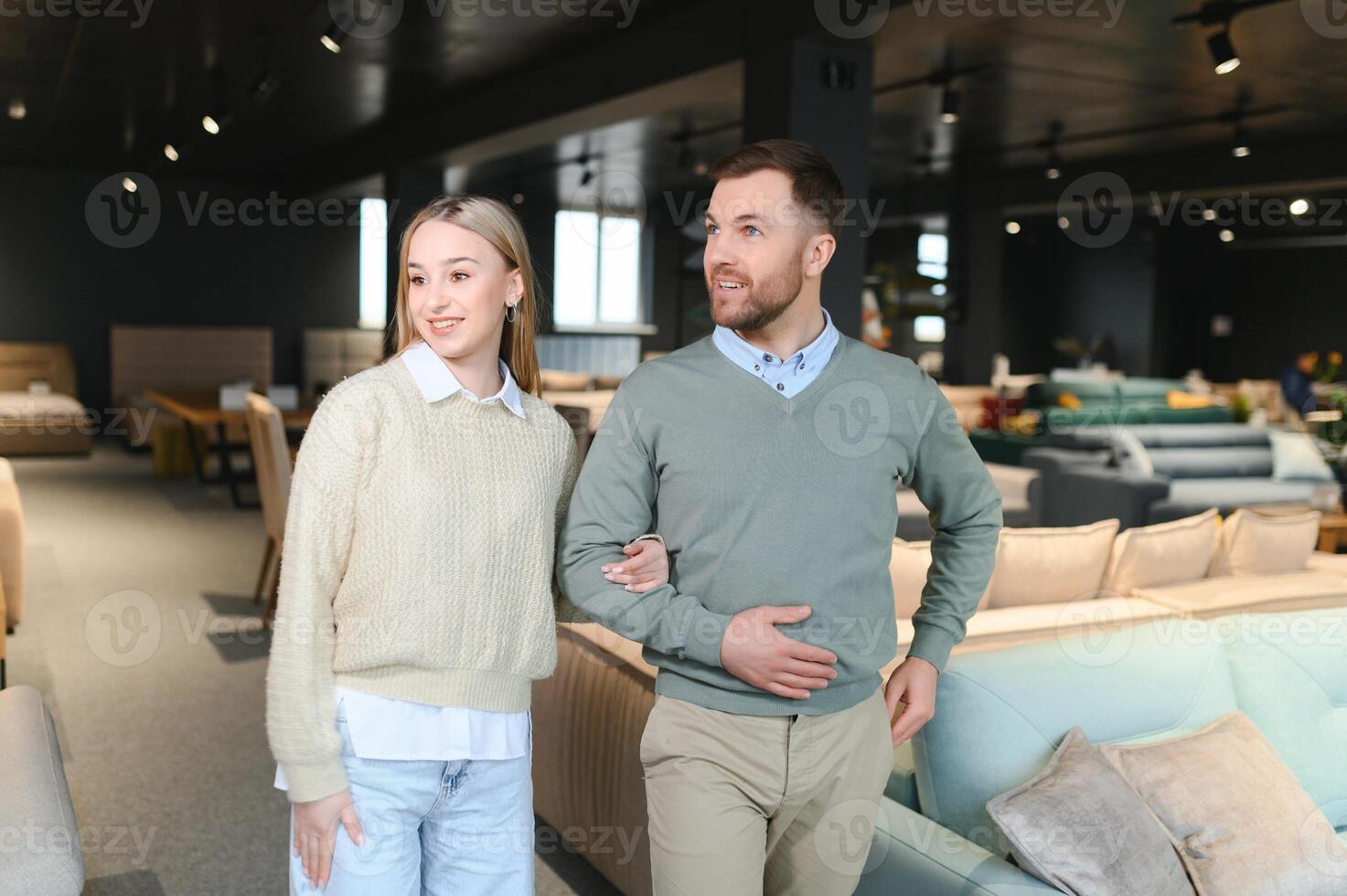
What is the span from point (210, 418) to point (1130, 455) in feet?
19.2

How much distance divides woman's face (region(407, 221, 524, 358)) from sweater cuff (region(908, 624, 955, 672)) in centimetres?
80

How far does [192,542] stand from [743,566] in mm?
6142

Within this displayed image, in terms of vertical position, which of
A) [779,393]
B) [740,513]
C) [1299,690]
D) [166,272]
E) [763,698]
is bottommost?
[1299,690]

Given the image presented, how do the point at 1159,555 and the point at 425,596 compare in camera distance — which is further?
the point at 1159,555

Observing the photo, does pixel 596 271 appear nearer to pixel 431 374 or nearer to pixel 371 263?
pixel 371 263

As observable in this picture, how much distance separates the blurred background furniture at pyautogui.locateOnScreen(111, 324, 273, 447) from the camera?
11977 millimetres

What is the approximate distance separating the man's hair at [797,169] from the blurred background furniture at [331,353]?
11761 millimetres

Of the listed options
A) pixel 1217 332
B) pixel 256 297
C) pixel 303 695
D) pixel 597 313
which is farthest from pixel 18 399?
pixel 1217 332

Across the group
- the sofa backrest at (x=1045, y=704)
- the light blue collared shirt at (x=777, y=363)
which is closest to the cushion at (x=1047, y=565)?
the sofa backrest at (x=1045, y=704)

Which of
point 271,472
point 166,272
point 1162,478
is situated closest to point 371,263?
point 166,272

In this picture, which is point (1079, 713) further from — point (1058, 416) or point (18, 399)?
point (18, 399)

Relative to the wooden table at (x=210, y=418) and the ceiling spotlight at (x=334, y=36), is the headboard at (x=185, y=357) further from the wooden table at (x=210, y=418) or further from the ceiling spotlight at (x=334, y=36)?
the ceiling spotlight at (x=334, y=36)

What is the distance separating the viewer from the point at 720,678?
1.50m

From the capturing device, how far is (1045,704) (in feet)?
6.65
